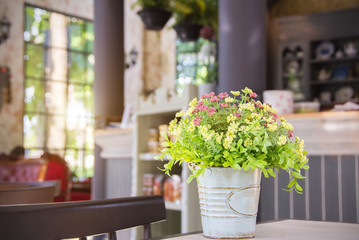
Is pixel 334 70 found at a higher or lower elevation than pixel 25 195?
higher

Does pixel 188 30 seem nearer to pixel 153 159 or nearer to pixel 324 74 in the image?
pixel 153 159

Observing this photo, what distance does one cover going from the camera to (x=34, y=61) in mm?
8758

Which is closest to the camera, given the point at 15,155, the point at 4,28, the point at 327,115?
the point at 327,115

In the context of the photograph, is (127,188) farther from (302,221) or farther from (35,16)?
(35,16)

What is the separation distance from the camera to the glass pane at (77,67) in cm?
941

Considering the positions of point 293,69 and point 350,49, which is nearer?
point 350,49

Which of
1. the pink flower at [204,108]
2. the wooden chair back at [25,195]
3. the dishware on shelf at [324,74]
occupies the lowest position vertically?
the wooden chair back at [25,195]

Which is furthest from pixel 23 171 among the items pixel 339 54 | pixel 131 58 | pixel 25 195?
pixel 131 58

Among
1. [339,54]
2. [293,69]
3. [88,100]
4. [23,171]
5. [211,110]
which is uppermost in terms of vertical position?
[339,54]

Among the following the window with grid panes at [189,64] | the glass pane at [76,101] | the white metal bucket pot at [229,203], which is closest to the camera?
the white metal bucket pot at [229,203]

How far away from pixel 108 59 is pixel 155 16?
732 mm

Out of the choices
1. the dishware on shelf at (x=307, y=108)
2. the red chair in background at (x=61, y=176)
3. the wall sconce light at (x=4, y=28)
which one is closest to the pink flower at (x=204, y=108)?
the dishware on shelf at (x=307, y=108)

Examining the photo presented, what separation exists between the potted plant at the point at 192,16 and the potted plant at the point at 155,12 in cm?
38

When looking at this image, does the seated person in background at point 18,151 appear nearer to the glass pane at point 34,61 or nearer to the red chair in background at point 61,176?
the glass pane at point 34,61
